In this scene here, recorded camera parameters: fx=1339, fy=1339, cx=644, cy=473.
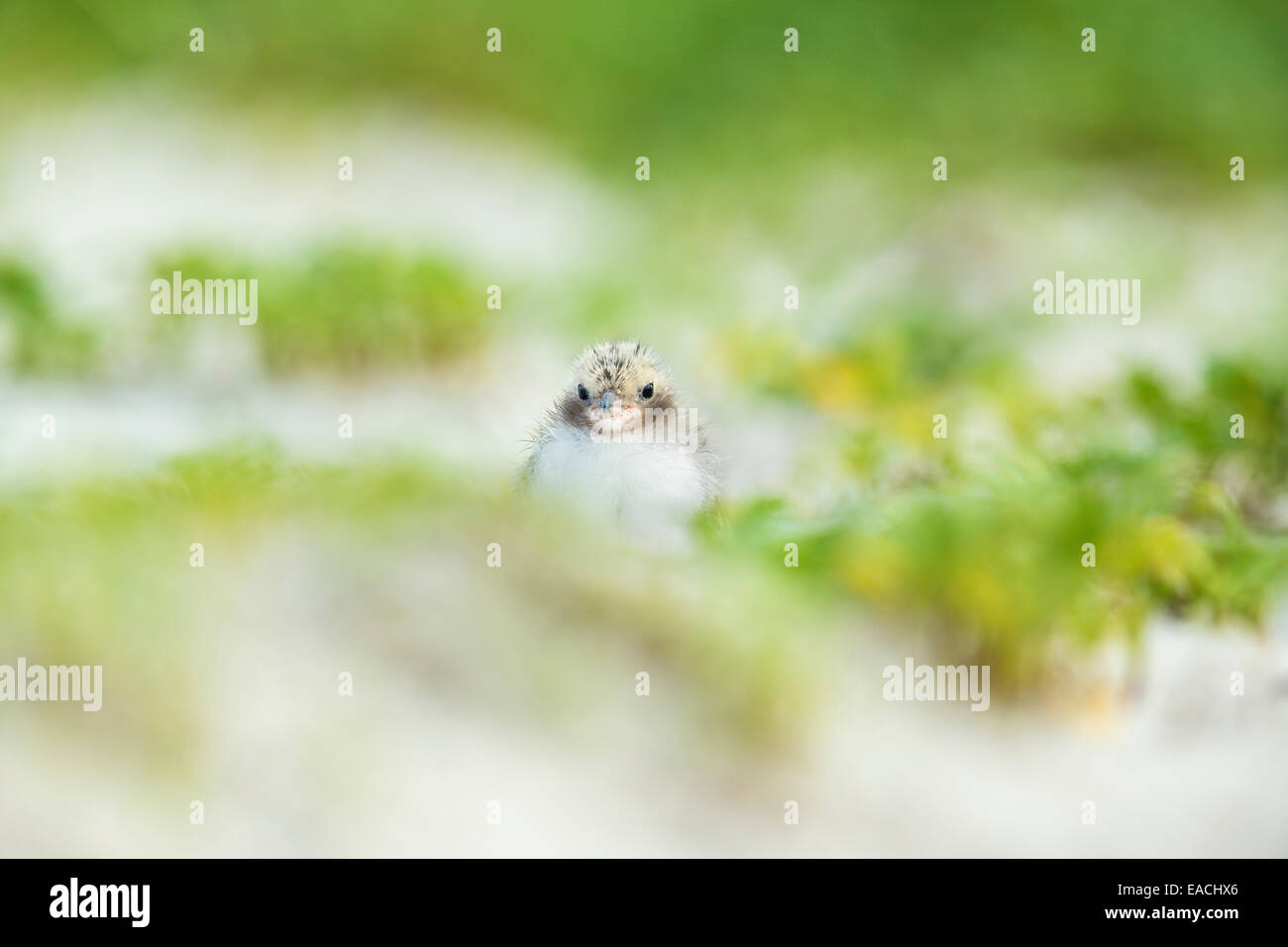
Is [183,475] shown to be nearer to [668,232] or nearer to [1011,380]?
[668,232]

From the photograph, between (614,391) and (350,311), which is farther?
(350,311)

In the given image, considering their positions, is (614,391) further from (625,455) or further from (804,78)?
(804,78)

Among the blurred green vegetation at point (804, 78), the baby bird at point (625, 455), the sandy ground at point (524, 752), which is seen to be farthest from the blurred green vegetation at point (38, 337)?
the baby bird at point (625, 455)

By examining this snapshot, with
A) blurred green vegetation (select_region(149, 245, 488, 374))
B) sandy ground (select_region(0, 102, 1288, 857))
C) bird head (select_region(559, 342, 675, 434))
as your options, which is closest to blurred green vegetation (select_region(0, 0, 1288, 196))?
blurred green vegetation (select_region(149, 245, 488, 374))

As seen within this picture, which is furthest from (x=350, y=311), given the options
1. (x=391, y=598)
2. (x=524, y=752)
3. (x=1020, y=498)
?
(x=1020, y=498)

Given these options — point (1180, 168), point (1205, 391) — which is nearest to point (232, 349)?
point (1205, 391)

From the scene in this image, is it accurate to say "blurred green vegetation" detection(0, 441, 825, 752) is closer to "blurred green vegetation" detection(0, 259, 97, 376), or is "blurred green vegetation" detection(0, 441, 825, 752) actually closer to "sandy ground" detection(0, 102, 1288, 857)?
"sandy ground" detection(0, 102, 1288, 857)

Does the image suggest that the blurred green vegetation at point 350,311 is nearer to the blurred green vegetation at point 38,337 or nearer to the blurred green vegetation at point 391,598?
the blurred green vegetation at point 38,337

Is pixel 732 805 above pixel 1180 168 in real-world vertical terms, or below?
below
